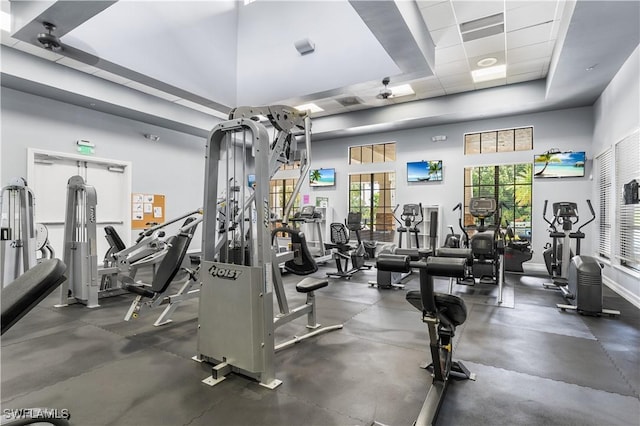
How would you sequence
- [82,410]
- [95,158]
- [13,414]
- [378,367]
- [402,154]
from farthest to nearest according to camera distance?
[402,154], [95,158], [378,367], [82,410], [13,414]

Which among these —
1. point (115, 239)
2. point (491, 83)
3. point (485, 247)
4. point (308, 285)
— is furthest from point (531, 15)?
point (115, 239)

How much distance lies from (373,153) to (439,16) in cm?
502

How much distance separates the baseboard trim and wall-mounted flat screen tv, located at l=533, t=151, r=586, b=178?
2.29 meters

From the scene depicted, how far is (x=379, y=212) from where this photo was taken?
9.34m

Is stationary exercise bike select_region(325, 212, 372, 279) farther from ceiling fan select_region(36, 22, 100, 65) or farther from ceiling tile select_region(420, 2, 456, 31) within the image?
ceiling fan select_region(36, 22, 100, 65)

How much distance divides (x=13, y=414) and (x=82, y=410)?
0.35 meters

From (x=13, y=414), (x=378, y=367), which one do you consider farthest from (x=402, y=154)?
(x=13, y=414)

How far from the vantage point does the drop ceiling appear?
4066 millimetres

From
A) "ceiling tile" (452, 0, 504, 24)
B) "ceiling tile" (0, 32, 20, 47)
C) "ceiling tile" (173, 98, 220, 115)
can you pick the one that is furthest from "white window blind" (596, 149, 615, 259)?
"ceiling tile" (0, 32, 20, 47)

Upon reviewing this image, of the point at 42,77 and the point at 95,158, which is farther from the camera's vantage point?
the point at 95,158

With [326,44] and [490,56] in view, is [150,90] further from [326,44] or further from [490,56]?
[490,56]

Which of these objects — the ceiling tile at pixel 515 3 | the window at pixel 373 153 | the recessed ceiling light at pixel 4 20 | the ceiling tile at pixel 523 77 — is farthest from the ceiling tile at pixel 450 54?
the recessed ceiling light at pixel 4 20

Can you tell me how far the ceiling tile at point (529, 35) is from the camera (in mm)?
4828

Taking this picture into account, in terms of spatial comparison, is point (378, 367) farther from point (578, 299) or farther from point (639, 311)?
point (639, 311)
